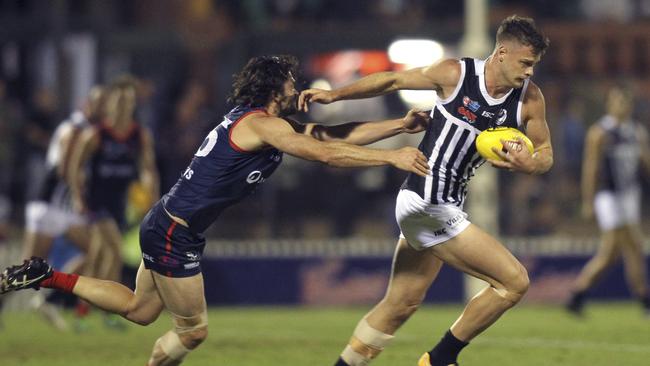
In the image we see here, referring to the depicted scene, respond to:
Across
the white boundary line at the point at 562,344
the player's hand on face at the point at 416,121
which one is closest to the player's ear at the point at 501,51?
the player's hand on face at the point at 416,121

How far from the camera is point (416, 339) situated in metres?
14.4

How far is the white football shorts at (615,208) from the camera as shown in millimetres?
17000

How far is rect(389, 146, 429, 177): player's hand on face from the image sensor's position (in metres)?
8.95

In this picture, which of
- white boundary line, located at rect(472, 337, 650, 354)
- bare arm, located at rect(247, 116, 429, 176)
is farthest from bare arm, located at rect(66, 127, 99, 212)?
bare arm, located at rect(247, 116, 429, 176)

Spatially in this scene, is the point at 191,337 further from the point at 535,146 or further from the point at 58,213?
the point at 58,213

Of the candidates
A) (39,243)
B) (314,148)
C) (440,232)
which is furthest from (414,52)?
(314,148)

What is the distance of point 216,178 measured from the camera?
957cm

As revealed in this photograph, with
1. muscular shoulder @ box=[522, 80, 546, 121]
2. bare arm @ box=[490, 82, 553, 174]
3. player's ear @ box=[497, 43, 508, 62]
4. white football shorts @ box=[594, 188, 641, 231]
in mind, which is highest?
player's ear @ box=[497, 43, 508, 62]

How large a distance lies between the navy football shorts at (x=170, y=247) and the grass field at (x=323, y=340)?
260 cm

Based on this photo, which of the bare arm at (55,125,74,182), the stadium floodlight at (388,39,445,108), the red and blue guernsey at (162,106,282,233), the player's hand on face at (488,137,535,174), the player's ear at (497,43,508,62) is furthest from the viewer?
the stadium floodlight at (388,39,445,108)

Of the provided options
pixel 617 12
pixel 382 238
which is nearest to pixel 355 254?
pixel 382 238

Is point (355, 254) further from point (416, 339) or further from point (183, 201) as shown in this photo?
point (183, 201)

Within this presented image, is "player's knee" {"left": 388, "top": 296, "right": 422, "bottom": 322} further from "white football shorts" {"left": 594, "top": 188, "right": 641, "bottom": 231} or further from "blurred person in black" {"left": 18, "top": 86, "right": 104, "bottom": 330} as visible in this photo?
"white football shorts" {"left": 594, "top": 188, "right": 641, "bottom": 231}

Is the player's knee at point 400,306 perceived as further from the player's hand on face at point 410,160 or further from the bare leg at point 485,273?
the player's hand on face at point 410,160
